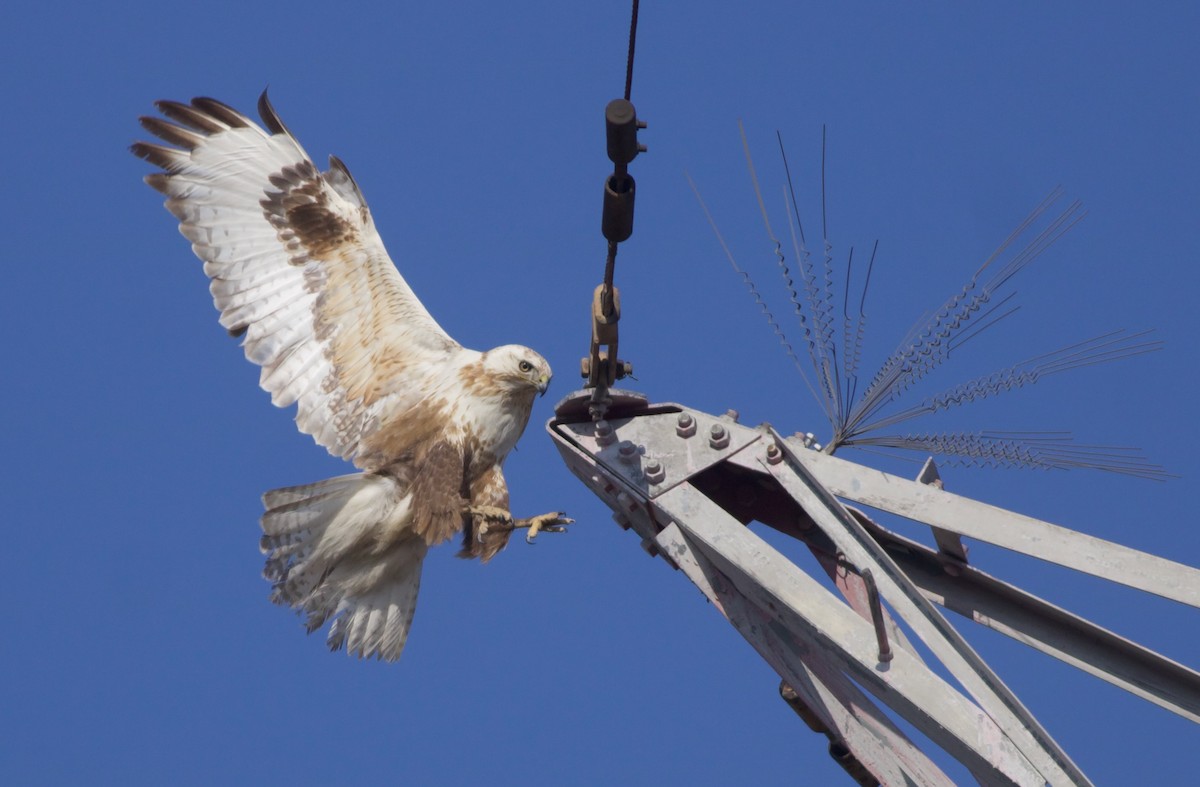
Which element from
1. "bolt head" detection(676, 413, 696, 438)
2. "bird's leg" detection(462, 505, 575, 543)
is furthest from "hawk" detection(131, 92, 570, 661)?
"bolt head" detection(676, 413, 696, 438)

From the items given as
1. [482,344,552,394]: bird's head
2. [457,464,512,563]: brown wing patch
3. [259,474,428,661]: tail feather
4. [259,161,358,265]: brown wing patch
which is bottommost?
[259,474,428,661]: tail feather

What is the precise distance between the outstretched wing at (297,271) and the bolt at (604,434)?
5.10 ft

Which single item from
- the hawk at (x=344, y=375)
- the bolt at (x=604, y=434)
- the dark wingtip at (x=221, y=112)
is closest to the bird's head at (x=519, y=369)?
the hawk at (x=344, y=375)

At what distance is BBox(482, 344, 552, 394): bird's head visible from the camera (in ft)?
17.9

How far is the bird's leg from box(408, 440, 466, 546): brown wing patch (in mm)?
70

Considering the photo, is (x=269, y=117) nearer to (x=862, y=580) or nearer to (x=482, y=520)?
(x=482, y=520)

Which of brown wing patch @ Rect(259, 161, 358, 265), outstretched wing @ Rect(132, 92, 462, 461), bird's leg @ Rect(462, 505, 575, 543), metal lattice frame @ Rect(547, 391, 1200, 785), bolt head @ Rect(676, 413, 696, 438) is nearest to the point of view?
metal lattice frame @ Rect(547, 391, 1200, 785)

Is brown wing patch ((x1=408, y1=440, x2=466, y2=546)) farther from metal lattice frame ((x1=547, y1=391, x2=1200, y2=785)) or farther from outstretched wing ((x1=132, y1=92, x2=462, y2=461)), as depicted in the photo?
metal lattice frame ((x1=547, y1=391, x2=1200, y2=785))

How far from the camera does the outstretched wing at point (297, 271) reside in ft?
19.2

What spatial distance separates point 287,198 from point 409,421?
136cm

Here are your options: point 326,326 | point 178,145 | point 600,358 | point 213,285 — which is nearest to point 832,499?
point 600,358

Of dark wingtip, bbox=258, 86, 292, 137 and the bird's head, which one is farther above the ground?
dark wingtip, bbox=258, 86, 292, 137

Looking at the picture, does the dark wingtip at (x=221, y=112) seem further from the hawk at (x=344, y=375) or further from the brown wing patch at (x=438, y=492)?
the brown wing patch at (x=438, y=492)

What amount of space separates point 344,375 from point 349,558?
786 millimetres
